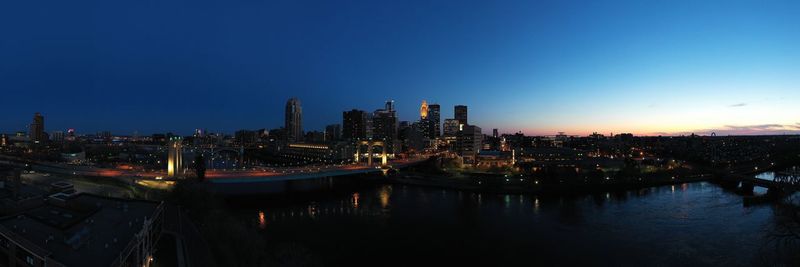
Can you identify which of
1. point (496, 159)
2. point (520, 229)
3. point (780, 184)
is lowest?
point (520, 229)

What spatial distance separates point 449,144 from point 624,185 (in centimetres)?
4657

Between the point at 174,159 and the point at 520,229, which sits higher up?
the point at 174,159

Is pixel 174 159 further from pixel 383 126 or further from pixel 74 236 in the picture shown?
pixel 383 126

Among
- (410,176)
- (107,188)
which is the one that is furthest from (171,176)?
(410,176)

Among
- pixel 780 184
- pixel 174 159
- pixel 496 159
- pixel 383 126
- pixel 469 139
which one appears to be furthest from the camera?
pixel 383 126

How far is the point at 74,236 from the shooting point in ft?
18.3

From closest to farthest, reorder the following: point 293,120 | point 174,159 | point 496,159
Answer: point 174,159
point 496,159
point 293,120

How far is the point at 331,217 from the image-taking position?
15.1m

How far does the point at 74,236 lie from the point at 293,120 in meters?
93.4

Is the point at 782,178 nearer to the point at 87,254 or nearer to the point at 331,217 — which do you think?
the point at 331,217

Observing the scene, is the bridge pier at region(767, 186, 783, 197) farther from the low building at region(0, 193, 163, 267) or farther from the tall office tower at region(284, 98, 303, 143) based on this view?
the tall office tower at region(284, 98, 303, 143)

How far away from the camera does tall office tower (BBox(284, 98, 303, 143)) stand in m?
95.6

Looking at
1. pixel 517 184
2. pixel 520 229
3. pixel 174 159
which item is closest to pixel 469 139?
pixel 517 184

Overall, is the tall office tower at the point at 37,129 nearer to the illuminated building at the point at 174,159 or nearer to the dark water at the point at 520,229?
the illuminated building at the point at 174,159
